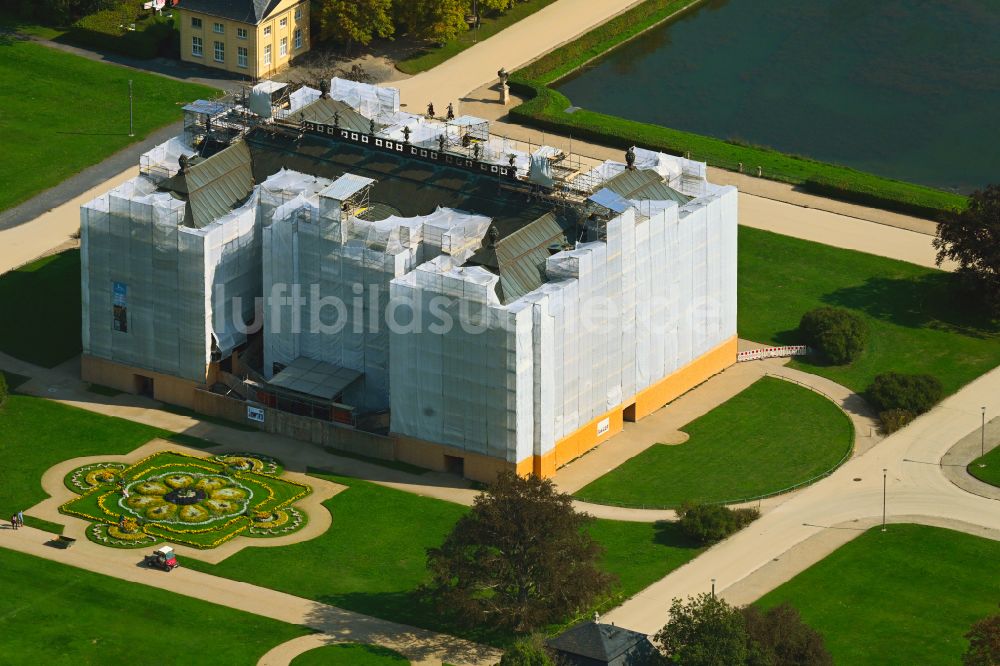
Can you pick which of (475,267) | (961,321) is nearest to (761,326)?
(961,321)

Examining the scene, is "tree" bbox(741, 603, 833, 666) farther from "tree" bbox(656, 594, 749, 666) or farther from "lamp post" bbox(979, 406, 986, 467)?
"lamp post" bbox(979, 406, 986, 467)

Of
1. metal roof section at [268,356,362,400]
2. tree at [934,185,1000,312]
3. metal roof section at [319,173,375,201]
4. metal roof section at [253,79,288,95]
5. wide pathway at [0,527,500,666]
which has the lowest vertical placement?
wide pathway at [0,527,500,666]

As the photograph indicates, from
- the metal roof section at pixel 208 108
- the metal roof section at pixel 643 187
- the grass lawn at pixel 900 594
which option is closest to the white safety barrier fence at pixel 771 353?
the metal roof section at pixel 643 187

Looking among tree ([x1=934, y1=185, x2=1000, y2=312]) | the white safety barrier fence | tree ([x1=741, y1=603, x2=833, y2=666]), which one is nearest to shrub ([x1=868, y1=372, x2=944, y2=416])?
the white safety barrier fence

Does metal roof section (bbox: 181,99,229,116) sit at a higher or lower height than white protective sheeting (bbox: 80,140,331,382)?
higher

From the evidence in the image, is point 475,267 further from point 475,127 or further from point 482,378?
point 475,127

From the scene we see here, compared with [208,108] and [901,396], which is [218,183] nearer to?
[208,108]

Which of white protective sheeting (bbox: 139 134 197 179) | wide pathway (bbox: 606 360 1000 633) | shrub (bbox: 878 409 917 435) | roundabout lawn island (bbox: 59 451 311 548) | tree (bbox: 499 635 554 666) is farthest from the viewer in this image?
white protective sheeting (bbox: 139 134 197 179)
